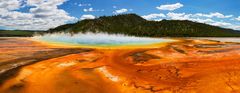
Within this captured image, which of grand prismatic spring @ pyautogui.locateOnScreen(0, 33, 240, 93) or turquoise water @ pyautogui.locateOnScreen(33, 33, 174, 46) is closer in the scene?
grand prismatic spring @ pyautogui.locateOnScreen(0, 33, 240, 93)

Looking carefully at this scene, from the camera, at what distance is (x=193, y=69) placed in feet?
53.2

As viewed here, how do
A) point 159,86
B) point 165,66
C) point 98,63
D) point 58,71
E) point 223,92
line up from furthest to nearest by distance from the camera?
1. point 98,63
2. point 165,66
3. point 58,71
4. point 159,86
5. point 223,92

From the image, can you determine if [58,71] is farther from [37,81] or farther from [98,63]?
[98,63]

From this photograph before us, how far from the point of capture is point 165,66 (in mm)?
17359

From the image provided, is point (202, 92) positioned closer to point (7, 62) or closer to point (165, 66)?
point (165, 66)

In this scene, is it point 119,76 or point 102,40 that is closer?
point 119,76

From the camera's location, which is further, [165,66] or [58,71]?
[165,66]

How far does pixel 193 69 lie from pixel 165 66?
1754mm

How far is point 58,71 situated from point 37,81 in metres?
2.30

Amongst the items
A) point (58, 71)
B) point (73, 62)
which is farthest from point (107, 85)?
point (73, 62)

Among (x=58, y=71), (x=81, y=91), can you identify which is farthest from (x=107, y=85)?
(x=58, y=71)

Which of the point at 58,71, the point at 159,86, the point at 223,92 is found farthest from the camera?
the point at 58,71

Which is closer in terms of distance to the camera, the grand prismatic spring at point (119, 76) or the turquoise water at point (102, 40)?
the grand prismatic spring at point (119, 76)

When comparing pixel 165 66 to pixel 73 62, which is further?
pixel 73 62
